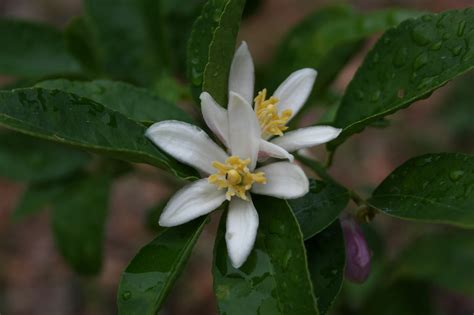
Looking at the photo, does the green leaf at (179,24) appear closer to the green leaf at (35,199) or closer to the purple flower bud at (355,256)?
the green leaf at (35,199)

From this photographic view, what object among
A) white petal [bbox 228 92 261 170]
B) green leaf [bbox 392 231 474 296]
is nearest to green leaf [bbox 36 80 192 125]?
white petal [bbox 228 92 261 170]

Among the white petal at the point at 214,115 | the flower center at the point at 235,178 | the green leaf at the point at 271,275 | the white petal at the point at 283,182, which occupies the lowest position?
the green leaf at the point at 271,275

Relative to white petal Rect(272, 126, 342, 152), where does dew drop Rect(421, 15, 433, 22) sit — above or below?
above

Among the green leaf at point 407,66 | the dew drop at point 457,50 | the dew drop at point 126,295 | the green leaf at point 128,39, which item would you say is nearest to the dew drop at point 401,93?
the green leaf at point 407,66

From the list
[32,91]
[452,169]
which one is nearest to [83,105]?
[32,91]

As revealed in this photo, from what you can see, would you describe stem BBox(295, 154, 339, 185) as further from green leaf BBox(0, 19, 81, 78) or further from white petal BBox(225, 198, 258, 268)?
green leaf BBox(0, 19, 81, 78)

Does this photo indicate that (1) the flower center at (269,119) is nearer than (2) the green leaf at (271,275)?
No

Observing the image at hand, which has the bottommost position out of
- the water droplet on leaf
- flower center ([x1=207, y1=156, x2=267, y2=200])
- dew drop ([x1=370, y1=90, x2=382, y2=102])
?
the water droplet on leaf
